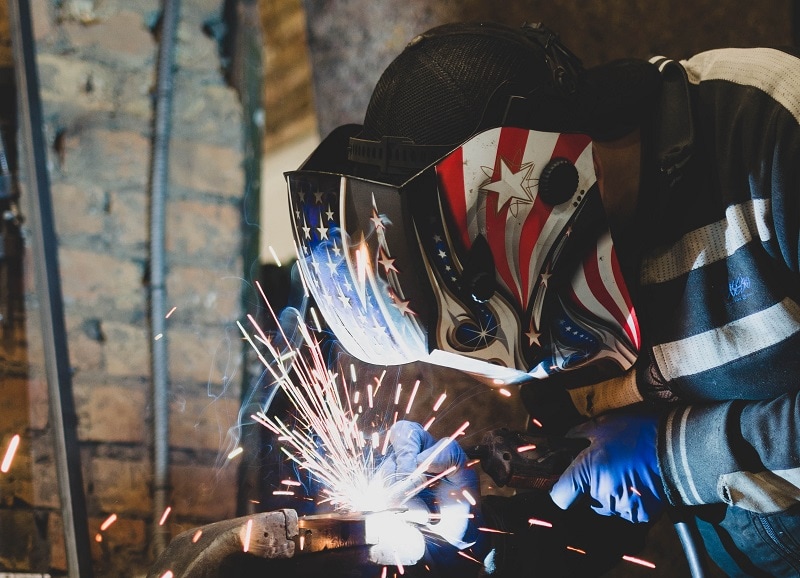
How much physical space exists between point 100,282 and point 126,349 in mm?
208

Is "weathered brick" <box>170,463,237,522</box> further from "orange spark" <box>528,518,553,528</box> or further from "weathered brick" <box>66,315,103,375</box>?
"orange spark" <box>528,518,553,528</box>

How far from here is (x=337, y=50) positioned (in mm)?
2318

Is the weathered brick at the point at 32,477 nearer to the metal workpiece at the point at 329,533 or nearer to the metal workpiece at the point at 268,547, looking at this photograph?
the metal workpiece at the point at 268,547

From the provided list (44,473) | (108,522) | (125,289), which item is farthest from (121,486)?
(125,289)

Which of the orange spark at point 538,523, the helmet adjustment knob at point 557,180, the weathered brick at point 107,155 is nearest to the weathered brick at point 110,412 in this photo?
the weathered brick at point 107,155

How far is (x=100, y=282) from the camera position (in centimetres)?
203

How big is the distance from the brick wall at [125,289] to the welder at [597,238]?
0.63 m

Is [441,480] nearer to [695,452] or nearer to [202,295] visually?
[695,452]

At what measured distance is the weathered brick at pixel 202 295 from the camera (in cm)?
208

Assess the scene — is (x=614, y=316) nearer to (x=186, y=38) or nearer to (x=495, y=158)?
(x=495, y=158)

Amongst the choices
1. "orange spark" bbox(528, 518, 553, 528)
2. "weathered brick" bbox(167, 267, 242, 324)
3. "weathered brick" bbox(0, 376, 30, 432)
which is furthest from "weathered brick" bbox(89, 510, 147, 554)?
"orange spark" bbox(528, 518, 553, 528)

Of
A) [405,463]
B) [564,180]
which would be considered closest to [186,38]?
[564,180]

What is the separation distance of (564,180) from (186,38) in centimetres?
125

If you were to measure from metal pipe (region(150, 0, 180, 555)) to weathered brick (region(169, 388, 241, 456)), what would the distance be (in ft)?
0.10
